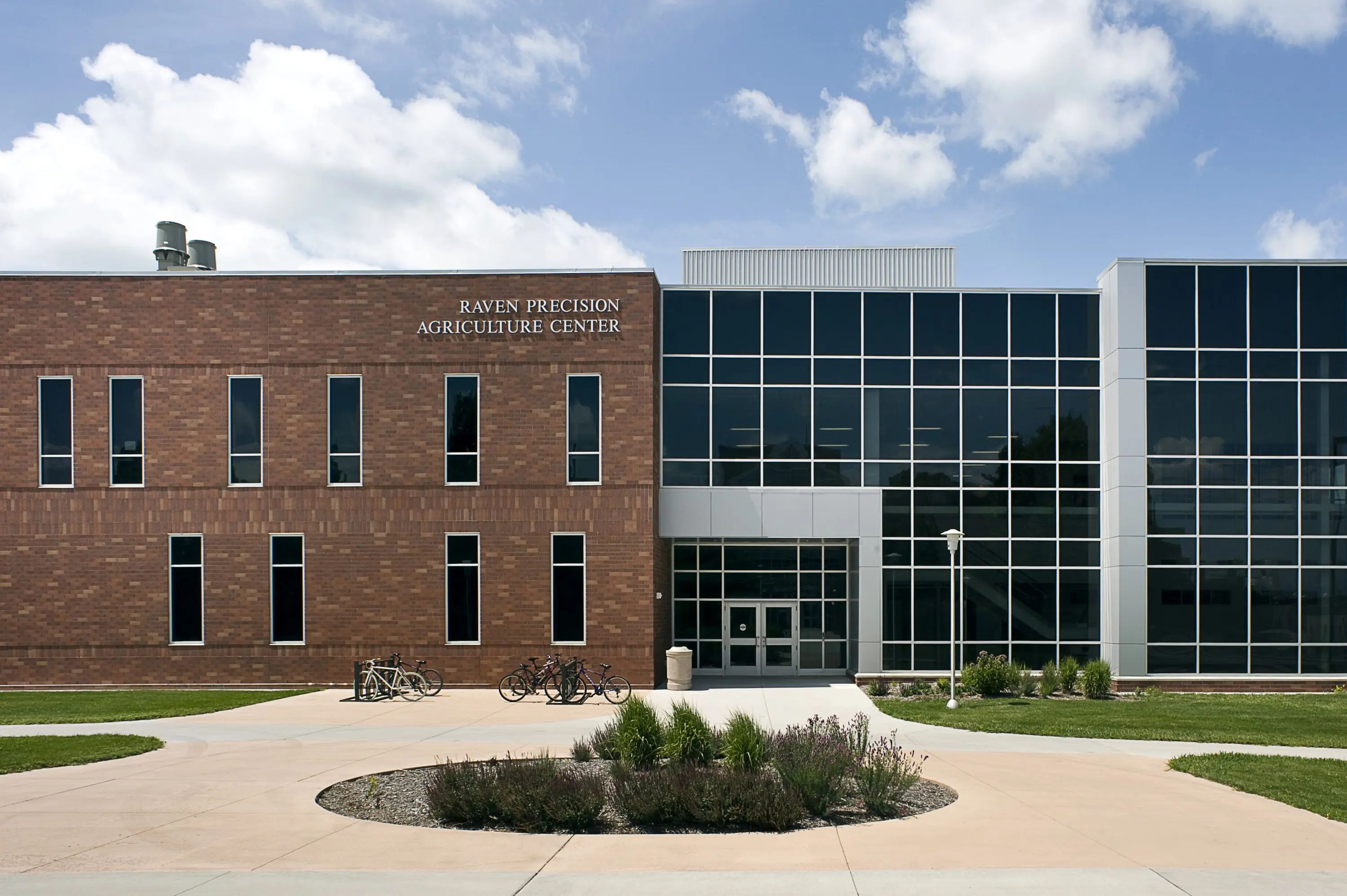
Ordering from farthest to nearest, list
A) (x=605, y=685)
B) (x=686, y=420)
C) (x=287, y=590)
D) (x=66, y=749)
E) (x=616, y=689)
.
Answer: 1. (x=686, y=420)
2. (x=287, y=590)
3. (x=616, y=689)
4. (x=605, y=685)
5. (x=66, y=749)

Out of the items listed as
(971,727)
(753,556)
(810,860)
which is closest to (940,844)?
(810,860)

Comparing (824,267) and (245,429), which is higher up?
(824,267)

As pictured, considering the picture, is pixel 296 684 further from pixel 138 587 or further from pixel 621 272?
pixel 621 272

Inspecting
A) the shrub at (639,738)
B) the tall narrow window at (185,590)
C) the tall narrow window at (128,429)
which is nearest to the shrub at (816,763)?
the shrub at (639,738)

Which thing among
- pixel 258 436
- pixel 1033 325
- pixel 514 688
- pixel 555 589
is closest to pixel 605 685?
pixel 514 688

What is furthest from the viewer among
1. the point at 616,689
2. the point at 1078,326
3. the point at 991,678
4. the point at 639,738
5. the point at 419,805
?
the point at 1078,326

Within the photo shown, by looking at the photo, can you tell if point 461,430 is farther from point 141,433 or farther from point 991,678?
point 991,678

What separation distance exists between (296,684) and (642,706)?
14.5 meters

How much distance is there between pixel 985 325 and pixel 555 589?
42.0ft

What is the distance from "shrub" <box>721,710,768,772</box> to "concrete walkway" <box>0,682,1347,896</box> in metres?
1.71

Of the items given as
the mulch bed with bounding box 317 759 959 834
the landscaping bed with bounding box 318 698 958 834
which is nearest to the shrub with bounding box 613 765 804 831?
the landscaping bed with bounding box 318 698 958 834

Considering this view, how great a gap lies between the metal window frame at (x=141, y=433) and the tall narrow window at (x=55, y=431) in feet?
0.61

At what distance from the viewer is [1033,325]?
27.6 meters

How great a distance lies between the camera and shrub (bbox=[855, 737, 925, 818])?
11172mm
